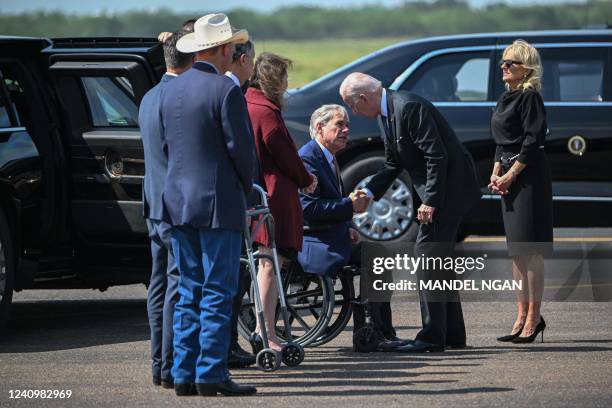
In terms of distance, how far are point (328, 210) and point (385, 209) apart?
4.37 m

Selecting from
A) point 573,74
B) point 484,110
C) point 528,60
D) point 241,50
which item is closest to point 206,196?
point 241,50

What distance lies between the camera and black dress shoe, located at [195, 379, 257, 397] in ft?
22.4

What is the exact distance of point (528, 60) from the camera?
8.65 meters

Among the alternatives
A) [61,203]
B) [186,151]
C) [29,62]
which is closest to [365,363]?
[186,151]

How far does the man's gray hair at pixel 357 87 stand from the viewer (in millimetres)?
8273

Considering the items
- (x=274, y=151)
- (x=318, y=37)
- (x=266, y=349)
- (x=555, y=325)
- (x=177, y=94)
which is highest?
(x=177, y=94)

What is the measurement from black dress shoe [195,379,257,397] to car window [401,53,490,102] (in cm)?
597

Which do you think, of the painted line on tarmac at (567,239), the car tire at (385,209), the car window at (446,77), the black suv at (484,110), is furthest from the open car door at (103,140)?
the painted line on tarmac at (567,239)

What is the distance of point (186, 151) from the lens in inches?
264

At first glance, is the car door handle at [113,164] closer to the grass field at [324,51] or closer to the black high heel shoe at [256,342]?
the black high heel shoe at [256,342]

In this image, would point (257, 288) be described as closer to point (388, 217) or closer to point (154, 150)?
point (154, 150)

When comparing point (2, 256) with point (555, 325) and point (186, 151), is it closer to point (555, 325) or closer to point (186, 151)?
point (186, 151)

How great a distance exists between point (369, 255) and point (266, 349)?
1293mm

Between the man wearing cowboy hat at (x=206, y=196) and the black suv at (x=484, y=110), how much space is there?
5.58m
